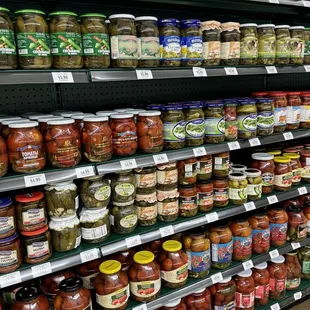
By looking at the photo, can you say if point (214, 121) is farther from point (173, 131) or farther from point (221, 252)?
point (221, 252)

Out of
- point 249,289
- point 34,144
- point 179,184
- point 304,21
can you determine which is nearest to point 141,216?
point 179,184

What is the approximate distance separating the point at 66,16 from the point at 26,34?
0.19 meters

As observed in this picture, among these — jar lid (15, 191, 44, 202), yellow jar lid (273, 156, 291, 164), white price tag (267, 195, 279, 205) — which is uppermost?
jar lid (15, 191, 44, 202)

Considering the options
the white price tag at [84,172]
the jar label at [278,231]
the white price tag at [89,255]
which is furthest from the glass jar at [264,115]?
the white price tag at [89,255]

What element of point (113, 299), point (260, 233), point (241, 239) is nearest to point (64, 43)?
point (113, 299)

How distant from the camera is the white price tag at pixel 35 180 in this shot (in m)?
1.42

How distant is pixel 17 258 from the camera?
1.48 m

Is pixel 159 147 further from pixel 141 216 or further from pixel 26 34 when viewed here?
pixel 26 34

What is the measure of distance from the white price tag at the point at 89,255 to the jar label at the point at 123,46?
3.11 feet

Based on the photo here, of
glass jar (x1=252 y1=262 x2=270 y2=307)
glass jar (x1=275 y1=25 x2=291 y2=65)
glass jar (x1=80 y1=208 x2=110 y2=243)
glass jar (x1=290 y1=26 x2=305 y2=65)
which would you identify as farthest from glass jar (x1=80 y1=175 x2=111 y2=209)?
glass jar (x1=290 y1=26 x2=305 y2=65)

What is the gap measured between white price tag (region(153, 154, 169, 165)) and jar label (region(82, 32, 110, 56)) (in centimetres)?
58

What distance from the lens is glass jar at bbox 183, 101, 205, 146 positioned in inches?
74.6

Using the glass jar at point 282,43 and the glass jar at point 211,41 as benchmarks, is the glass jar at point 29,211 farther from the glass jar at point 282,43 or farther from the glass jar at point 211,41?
the glass jar at point 282,43

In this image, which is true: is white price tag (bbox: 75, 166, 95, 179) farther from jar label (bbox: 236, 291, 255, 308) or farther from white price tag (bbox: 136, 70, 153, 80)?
jar label (bbox: 236, 291, 255, 308)
